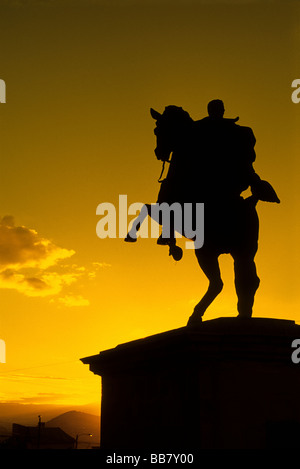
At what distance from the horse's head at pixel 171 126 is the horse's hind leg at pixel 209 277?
1422mm

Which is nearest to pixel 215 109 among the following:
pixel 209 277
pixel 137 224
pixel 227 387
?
pixel 137 224

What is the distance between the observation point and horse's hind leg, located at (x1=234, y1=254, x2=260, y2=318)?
8750 mm

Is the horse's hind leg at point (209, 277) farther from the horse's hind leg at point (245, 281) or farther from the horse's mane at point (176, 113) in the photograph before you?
the horse's mane at point (176, 113)

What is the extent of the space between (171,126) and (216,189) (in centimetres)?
105

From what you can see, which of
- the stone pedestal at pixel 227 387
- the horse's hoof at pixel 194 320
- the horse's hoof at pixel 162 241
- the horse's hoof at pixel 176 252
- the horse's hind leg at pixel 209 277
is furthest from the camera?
the horse's hoof at pixel 162 241

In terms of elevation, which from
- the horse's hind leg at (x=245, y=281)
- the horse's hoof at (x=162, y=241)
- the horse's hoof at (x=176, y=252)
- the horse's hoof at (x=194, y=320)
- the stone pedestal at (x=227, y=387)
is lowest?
the stone pedestal at (x=227, y=387)

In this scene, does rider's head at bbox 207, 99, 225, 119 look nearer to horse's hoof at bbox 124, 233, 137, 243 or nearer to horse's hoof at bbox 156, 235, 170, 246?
horse's hoof at bbox 156, 235, 170, 246

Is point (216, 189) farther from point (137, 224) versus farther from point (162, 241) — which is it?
point (137, 224)

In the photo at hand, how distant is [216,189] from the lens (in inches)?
349

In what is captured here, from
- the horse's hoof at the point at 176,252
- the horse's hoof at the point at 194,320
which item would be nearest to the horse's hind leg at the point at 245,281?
the horse's hoof at the point at 194,320

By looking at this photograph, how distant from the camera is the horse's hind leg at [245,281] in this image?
875 cm

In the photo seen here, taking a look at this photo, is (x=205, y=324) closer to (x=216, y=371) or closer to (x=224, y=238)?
(x=216, y=371)

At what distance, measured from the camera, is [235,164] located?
353 inches

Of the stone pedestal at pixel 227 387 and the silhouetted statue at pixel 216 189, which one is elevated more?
the silhouetted statue at pixel 216 189
